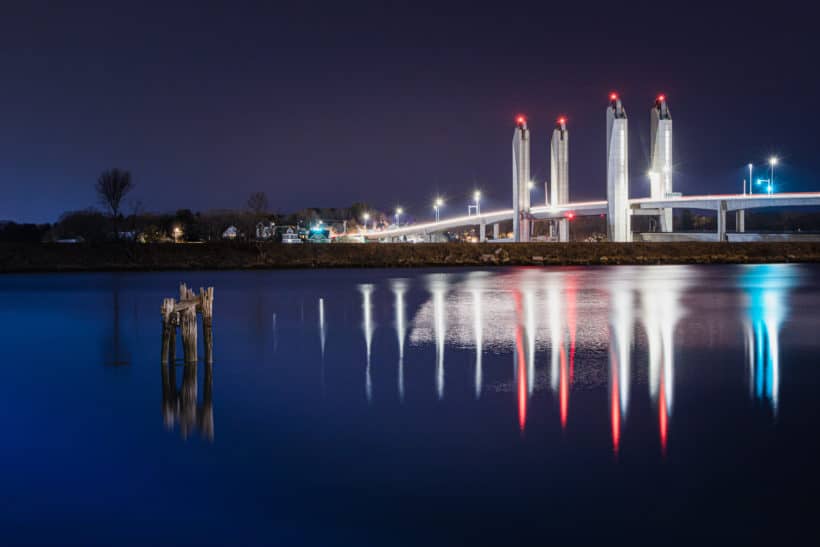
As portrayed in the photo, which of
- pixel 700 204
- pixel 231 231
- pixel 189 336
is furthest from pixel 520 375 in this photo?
pixel 231 231

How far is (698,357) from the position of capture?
43.3 ft

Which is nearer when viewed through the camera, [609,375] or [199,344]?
[609,375]

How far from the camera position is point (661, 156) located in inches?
3105

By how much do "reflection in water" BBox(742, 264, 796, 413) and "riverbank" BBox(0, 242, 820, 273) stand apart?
81.6 ft

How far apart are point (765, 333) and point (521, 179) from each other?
65.6 meters

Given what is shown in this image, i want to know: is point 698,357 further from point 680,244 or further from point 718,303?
point 680,244

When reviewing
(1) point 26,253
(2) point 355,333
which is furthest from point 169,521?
(1) point 26,253

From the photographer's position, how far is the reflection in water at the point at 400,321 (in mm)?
11508

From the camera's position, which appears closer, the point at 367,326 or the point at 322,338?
the point at 322,338

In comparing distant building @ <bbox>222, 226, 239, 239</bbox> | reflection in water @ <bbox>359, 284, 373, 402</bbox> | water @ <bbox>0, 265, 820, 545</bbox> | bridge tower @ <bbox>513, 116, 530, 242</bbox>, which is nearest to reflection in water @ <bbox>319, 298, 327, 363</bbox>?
water @ <bbox>0, 265, 820, 545</bbox>

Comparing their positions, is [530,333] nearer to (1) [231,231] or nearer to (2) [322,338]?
(2) [322,338]

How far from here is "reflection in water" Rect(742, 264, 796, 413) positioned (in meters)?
10.7

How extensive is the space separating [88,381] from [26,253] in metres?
48.2

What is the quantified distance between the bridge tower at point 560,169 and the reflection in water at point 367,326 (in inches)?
2174
